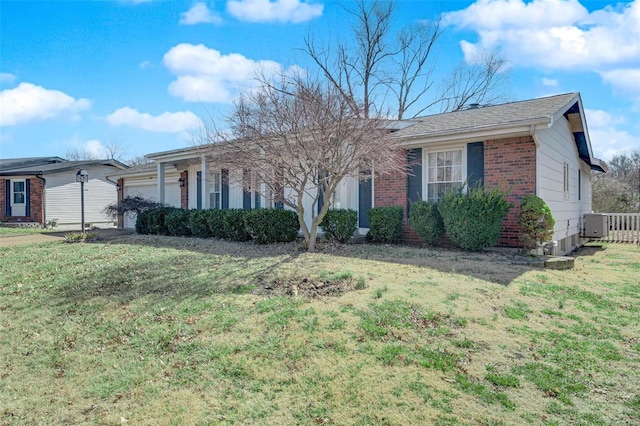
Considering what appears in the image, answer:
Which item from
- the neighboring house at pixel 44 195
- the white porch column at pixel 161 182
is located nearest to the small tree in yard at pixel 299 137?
the white porch column at pixel 161 182

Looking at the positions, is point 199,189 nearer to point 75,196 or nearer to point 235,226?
point 235,226

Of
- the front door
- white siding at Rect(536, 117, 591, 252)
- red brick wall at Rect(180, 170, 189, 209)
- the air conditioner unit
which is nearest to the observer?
white siding at Rect(536, 117, 591, 252)

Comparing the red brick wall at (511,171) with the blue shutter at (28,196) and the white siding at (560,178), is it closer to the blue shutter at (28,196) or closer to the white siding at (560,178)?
the white siding at (560,178)

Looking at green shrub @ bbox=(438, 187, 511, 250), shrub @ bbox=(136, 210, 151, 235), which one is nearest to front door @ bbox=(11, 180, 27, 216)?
shrub @ bbox=(136, 210, 151, 235)

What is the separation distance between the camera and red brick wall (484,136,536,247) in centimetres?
906

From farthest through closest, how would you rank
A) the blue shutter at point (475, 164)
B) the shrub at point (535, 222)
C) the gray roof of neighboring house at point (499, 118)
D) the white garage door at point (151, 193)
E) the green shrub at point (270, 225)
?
the white garage door at point (151, 193) < the green shrub at point (270, 225) < the blue shutter at point (475, 164) < the gray roof of neighboring house at point (499, 118) < the shrub at point (535, 222)

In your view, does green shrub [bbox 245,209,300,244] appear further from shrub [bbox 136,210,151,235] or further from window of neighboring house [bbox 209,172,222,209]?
shrub [bbox 136,210,151,235]

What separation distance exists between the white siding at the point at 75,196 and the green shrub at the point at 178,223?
976 cm

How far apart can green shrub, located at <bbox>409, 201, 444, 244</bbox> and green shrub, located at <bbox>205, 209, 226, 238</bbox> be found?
18.2 ft

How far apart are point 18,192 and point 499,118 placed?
2529 cm

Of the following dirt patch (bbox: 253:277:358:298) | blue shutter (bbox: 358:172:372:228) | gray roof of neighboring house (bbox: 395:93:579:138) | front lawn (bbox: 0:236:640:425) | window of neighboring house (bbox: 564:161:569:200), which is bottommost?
front lawn (bbox: 0:236:640:425)

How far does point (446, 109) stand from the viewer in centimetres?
2812

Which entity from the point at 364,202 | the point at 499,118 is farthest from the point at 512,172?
the point at 364,202

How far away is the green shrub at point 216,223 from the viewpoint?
11.6 m
